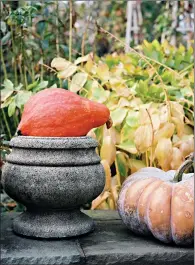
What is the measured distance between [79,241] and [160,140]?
0.63 m

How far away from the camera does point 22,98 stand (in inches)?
87.9

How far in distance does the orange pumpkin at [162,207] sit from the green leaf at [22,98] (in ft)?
2.48

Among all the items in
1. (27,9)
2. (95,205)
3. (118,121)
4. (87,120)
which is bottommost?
(95,205)


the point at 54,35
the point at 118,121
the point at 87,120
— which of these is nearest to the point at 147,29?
the point at 54,35

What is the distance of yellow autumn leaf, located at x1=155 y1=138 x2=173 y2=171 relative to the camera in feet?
6.64

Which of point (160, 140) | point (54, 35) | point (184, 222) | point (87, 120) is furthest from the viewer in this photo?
point (54, 35)

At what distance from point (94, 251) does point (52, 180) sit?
0.80 feet

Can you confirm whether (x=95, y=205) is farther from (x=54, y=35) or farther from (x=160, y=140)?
(x=54, y=35)

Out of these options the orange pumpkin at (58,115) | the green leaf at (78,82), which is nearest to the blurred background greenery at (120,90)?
the green leaf at (78,82)

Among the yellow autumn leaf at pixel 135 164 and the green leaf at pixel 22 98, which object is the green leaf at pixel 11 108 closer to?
the green leaf at pixel 22 98

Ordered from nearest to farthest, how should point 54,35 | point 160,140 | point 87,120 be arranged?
point 87,120
point 160,140
point 54,35

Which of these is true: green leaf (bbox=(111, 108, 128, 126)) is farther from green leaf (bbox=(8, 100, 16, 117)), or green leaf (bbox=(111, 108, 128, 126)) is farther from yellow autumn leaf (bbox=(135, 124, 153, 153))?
green leaf (bbox=(8, 100, 16, 117))

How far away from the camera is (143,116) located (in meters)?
2.07

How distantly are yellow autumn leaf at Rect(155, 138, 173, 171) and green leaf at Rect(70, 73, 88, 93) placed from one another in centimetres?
49
